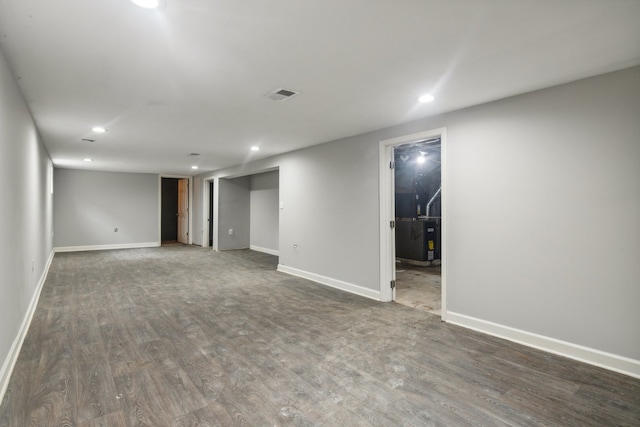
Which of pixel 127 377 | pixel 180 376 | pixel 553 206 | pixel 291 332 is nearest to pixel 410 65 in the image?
pixel 553 206

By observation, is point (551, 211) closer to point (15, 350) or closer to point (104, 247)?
point (15, 350)

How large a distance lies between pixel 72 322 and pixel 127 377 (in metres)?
1.64

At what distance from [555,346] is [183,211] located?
10.7 metres

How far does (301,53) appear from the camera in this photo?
2184 mm

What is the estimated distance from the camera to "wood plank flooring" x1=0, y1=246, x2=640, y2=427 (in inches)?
74.0

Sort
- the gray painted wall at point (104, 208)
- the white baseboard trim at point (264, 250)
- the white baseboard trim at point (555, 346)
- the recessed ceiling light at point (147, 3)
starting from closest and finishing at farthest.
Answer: the recessed ceiling light at point (147, 3) < the white baseboard trim at point (555, 346) < the white baseboard trim at point (264, 250) < the gray painted wall at point (104, 208)

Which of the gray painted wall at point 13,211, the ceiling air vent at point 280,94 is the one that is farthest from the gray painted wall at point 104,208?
the ceiling air vent at point 280,94

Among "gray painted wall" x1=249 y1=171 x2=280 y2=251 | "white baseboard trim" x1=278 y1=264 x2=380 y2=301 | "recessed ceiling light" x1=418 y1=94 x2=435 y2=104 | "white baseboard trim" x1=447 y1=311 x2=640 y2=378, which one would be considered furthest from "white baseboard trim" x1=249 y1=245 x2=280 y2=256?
"recessed ceiling light" x1=418 y1=94 x2=435 y2=104

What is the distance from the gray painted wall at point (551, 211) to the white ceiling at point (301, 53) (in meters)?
0.23

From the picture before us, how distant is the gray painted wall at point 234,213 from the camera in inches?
348

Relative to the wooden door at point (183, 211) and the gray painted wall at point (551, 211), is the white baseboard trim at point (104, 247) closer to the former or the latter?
the wooden door at point (183, 211)

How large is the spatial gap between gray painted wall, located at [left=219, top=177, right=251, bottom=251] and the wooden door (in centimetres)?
237

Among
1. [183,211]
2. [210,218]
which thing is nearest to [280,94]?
[210,218]

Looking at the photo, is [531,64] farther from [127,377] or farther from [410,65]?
[127,377]
